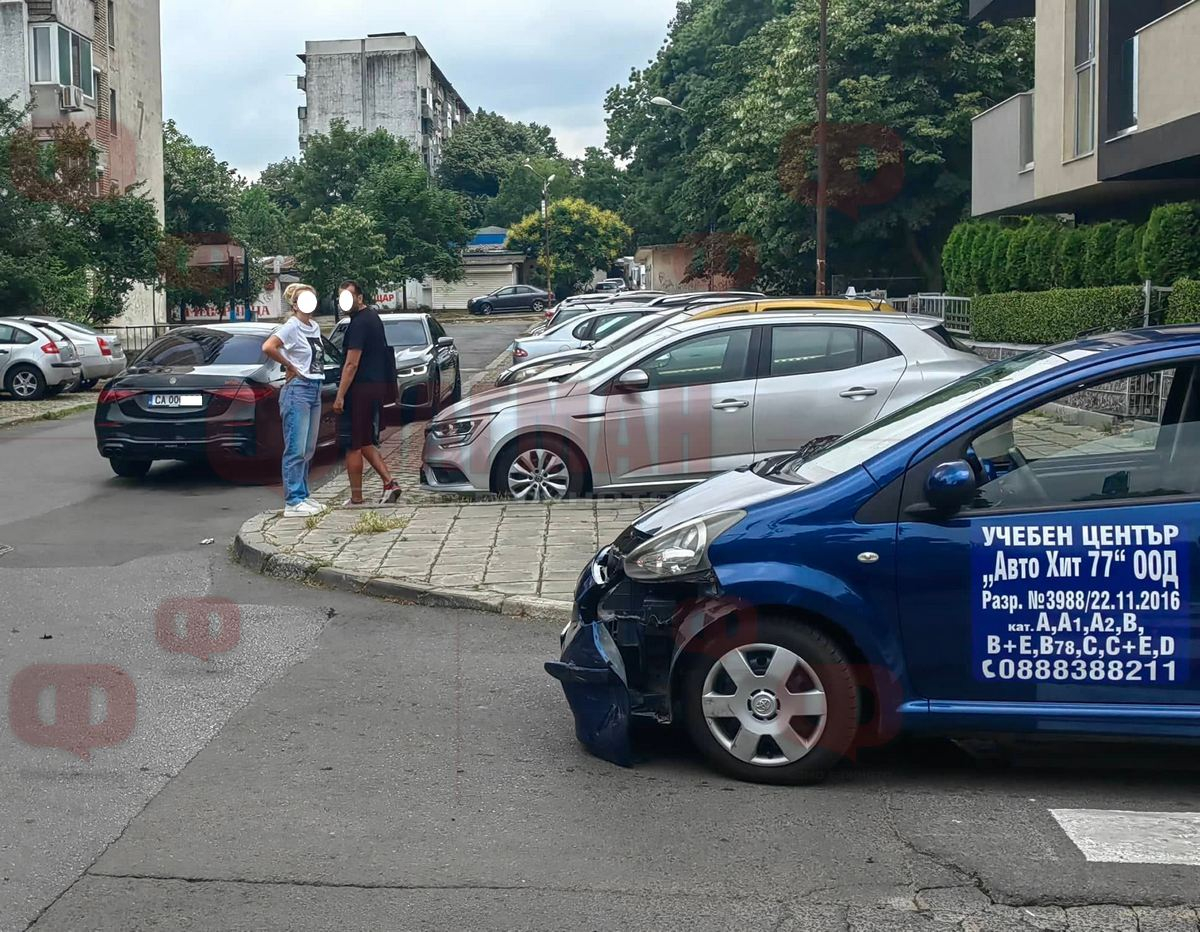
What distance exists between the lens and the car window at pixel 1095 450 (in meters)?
5.07

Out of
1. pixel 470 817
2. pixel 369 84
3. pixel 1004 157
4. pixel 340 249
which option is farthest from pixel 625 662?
pixel 369 84

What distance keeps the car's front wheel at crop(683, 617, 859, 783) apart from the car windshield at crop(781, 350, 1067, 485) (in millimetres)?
663

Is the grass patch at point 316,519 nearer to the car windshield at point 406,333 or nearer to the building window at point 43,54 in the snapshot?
the car windshield at point 406,333

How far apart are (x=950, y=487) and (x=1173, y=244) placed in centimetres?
1398

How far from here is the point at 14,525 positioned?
11516 millimetres

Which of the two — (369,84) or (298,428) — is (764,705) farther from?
(369,84)

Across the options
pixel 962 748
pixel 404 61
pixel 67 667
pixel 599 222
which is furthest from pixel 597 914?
pixel 404 61

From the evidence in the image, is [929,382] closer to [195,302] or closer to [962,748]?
[962,748]

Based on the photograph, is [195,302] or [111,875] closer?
[111,875]

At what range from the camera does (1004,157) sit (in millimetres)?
26203

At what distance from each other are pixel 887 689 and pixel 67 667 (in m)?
4.05

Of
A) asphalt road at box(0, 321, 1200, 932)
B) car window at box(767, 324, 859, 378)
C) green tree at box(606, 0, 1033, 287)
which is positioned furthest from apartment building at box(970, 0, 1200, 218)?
asphalt road at box(0, 321, 1200, 932)

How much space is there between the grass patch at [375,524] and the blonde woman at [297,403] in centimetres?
71

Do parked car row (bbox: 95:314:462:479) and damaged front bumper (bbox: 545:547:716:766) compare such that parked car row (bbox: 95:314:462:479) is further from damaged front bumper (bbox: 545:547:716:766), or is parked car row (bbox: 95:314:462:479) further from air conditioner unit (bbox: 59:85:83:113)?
air conditioner unit (bbox: 59:85:83:113)
